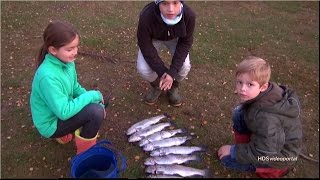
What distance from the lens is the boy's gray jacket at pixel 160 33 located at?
13.8 ft

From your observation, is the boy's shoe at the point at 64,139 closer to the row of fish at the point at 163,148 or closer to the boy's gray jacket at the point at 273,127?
the row of fish at the point at 163,148

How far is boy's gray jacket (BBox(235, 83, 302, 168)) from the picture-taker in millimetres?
3146

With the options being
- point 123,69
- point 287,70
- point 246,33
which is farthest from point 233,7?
point 123,69

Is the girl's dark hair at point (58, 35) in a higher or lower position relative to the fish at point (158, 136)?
higher

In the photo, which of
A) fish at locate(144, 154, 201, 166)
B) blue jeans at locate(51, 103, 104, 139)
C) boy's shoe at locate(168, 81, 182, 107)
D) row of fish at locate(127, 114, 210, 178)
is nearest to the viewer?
blue jeans at locate(51, 103, 104, 139)

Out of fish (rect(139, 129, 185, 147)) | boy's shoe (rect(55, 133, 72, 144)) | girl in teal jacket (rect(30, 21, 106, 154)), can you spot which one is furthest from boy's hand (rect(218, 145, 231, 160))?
boy's shoe (rect(55, 133, 72, 144))

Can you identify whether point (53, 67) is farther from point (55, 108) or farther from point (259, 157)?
point (259, 157)

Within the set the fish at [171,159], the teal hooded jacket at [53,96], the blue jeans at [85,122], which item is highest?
the teal hooded jacket at [53,96]

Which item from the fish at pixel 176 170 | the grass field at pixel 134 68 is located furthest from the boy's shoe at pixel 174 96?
the fish at pixel 176 170

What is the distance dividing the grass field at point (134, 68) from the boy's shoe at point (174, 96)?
10cm

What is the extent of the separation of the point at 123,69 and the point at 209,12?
339cm

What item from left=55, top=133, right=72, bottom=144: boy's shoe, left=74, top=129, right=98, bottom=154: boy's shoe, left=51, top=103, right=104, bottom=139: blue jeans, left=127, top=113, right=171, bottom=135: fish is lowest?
left=55, top=133, right=72, bottom=144: boy's shoe

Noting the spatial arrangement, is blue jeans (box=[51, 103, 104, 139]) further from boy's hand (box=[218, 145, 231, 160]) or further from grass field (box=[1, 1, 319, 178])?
boy's hand (box=[218, 145, 231, 160])

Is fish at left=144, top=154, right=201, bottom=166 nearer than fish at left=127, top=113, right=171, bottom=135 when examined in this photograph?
Yes
